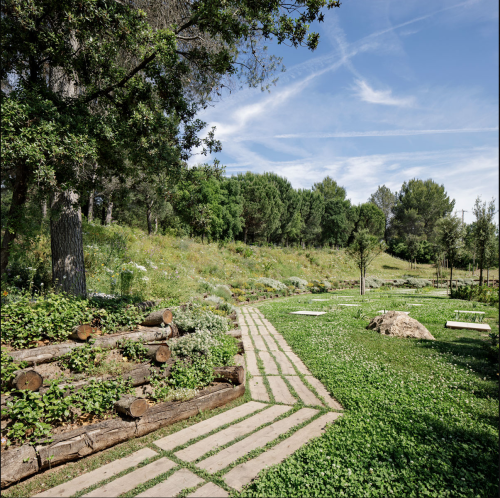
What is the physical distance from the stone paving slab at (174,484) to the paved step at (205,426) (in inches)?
18.6

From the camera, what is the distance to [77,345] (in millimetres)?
4137

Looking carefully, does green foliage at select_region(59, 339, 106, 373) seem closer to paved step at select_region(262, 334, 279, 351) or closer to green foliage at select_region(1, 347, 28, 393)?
green foliage at select_region(1, 347, 28, 393)

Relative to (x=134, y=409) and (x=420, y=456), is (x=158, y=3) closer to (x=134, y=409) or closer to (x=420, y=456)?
(x=134, y=409)

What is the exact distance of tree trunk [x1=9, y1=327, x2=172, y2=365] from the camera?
368cm

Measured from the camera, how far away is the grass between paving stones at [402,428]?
2447 mm

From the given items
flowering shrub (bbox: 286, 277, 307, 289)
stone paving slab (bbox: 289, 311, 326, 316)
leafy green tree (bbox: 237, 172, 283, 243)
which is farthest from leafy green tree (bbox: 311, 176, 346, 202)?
stone paving slab (bbox: 289, 311, 326, 316)

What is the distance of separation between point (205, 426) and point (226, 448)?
1.91 feet

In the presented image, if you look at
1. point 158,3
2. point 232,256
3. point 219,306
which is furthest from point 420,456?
point 232,256

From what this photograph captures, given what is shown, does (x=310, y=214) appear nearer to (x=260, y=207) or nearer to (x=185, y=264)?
(x=260, y=207)

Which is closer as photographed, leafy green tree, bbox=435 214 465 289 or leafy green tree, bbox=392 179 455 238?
leafy green tree, bbox=435 214 465 289

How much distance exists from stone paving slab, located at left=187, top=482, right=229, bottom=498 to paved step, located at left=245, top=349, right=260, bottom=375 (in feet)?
9.06

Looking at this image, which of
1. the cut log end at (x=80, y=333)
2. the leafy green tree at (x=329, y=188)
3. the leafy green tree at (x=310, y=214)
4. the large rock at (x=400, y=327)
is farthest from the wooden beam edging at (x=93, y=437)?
the leafy green tree at (x=329, y=188)

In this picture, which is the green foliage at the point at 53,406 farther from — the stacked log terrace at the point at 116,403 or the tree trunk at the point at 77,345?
the tree trunk at the point at 77,345

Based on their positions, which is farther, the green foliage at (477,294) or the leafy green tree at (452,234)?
the leafy green tree at (452,234)
